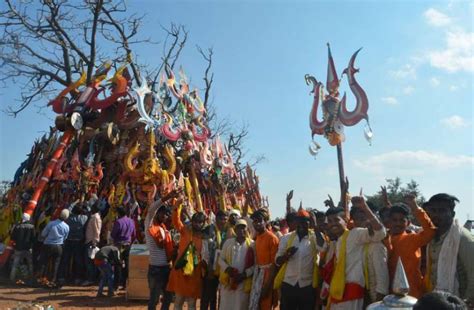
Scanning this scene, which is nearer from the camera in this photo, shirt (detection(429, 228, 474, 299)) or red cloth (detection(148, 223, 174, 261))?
shirt (detection(429, 228, 474, 299))

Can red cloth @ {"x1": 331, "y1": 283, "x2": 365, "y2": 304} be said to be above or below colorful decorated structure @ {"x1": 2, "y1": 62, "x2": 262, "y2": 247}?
below

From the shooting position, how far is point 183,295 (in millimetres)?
6301

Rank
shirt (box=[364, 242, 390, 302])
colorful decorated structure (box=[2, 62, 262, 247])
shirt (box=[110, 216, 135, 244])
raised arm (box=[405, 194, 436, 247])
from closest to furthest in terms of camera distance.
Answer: raised arm (box=[405, 194, 436, 247])
shirt (box=[364, 242, 390, 302])
shirt (box=[110, 216, 135, 244])
colorful decorated structure (box=[2, 62, 262, 247])

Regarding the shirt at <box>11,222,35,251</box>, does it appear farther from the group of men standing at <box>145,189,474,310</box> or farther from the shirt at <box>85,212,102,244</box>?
the group of men standing at <box>145,189,474,310</box>

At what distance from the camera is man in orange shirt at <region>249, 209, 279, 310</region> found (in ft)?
18.7

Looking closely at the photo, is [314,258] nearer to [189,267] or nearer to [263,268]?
[263,268]

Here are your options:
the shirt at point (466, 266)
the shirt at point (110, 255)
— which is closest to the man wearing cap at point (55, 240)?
the shirt at point (110, 255)

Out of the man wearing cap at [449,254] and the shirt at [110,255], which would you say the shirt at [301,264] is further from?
the shirt at [110,255]

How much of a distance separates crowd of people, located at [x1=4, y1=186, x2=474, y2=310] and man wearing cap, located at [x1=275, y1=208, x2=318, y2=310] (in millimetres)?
11

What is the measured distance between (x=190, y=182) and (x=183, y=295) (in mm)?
10286

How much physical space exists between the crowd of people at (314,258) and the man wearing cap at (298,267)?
0.4 inches

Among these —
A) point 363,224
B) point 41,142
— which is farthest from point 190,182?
point 363,224

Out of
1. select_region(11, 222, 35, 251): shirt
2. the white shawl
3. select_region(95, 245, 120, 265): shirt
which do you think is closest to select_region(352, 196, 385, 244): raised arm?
the white shawl

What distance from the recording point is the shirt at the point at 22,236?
35.6ft
